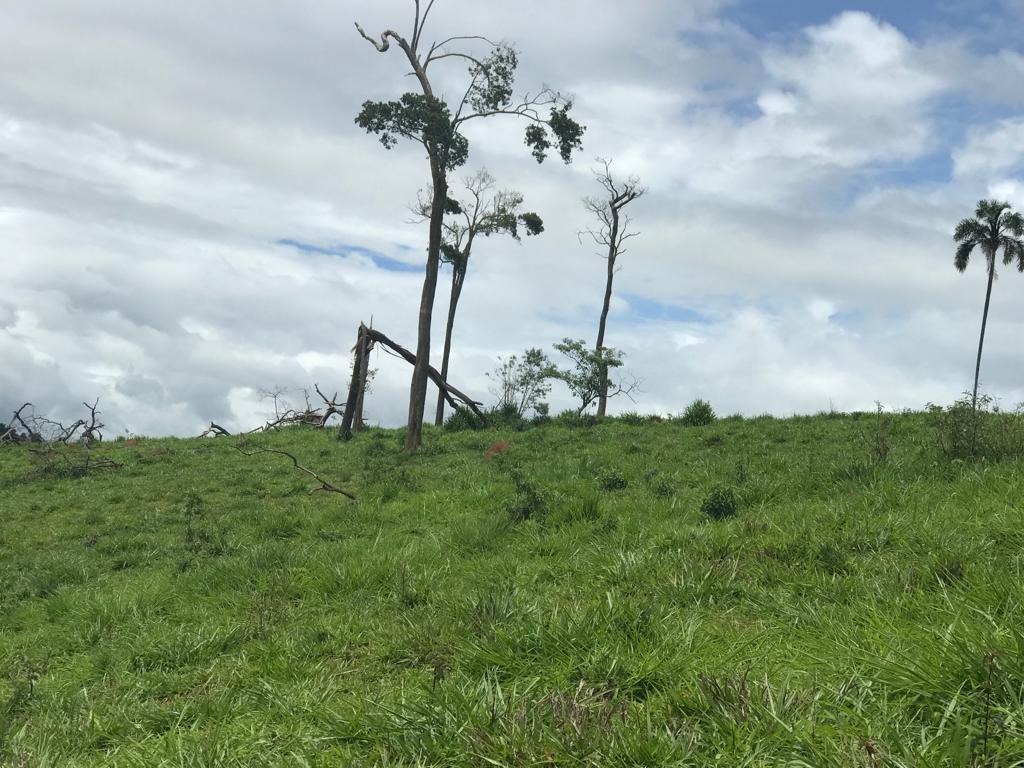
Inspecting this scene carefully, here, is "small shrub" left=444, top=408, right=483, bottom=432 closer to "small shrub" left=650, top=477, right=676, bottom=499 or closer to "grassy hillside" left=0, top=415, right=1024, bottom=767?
"grassy hillside" left=0, top=415, right=1024, bottom=767

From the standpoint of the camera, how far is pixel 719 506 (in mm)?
9352

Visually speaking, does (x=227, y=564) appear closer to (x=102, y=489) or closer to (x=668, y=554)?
(x=668, y=554)

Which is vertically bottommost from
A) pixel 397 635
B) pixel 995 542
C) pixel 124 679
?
pixel 124 679

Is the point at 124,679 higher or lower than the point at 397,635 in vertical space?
lower

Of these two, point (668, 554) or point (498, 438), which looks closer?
point (668, 554)

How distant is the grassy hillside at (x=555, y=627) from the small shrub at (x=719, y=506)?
15 centimetres

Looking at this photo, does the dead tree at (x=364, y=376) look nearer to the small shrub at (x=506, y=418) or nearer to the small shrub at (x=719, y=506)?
the small shrub at (x=506, y=418)

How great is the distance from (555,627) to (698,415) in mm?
19225

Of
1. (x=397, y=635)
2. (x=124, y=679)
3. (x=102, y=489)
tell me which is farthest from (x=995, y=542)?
(x=102, y=489)

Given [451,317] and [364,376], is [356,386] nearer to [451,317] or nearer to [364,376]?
[364,376]

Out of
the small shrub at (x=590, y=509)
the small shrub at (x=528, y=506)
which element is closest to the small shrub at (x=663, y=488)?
the small shrub at (x=590, y=509)

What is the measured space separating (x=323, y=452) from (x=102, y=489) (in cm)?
646

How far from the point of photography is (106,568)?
11.1 meters

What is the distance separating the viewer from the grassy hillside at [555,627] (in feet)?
11.0
